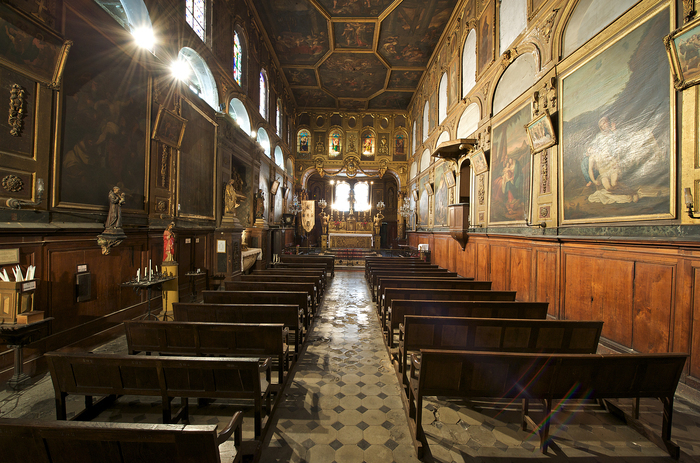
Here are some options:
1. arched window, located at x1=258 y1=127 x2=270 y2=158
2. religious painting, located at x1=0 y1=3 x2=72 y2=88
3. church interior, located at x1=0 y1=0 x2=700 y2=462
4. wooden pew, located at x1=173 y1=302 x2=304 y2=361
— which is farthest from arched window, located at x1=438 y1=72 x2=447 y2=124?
religious painting, located at x1=0 y1=3 x2=72 y2=88

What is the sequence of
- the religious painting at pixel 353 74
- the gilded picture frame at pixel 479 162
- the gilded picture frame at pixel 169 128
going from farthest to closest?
the religious painting at pixel 353 74 < the gilded picture frame at pixel 479 162 < the gilded picture frame at pixel 169 128

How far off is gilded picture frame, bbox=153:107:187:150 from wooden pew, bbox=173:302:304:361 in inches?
156

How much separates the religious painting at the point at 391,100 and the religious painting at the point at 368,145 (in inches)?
73.9

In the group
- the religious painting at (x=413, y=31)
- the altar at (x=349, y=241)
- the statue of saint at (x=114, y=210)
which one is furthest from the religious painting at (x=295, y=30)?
the altar at (x=349, y=241)

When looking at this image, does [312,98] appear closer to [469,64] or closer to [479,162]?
[469,64]

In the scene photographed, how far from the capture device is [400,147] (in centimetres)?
2092

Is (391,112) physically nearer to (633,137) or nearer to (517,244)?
(517,244)

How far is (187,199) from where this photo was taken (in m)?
7.14

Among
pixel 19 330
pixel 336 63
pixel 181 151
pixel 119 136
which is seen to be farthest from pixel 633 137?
pixel 336 63

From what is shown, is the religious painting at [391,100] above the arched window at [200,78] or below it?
above

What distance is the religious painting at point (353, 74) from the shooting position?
589 inches

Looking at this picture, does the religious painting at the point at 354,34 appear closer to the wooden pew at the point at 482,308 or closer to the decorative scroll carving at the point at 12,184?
the decorative scroll carving at the point at 12,184

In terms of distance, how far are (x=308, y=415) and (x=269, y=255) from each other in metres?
10.3

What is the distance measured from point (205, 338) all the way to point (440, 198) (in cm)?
1135
